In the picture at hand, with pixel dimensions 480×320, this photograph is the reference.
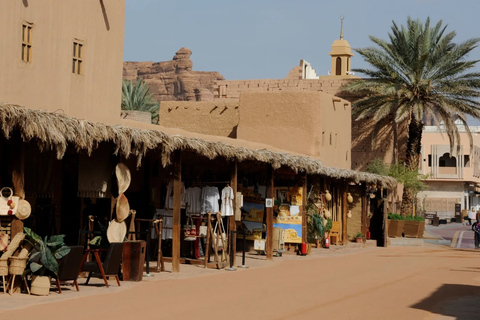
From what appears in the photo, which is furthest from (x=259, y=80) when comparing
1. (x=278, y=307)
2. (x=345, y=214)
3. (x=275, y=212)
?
(x=278, y=307)

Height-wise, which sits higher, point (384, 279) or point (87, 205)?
point (87, 205)

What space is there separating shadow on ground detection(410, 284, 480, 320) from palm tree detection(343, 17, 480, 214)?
25076mm

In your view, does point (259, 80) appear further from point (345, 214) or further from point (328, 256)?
point (328, 256)

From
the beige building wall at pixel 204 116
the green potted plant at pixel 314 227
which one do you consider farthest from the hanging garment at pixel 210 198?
the beige building wall at pixel 204 116

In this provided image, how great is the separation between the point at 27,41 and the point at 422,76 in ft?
85.5

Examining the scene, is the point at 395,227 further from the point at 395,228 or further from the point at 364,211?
the point at 364,211

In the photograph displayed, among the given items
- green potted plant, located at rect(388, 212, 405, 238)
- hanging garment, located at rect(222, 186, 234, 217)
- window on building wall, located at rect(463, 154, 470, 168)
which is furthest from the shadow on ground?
window on building wall, located at rect(463, 154, 470, 168)

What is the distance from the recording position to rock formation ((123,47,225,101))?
140 meters

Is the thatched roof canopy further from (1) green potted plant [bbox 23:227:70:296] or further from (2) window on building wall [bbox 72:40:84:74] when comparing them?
(2) window on building wall [bbox 72:40:84:74]

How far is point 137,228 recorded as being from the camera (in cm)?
1788

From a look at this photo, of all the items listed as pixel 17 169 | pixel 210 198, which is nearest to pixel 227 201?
pixel 210 198

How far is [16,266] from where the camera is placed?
12141 millimetres

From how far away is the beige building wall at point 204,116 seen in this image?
3606 centimetres

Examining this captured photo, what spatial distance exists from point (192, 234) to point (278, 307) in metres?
8.17
